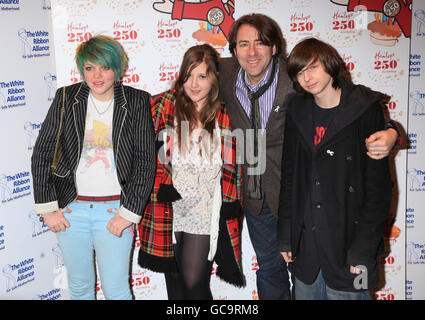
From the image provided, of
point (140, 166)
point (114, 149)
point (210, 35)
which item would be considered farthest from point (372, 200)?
point (210, 35)

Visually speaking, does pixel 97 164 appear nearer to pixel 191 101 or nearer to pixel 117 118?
pixel 117 118

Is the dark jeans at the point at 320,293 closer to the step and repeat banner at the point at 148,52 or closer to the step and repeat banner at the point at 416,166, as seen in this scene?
the step and repeat banner at the point at 148,52

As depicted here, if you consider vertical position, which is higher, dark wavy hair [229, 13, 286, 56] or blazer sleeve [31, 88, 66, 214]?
dark wavy hair [229, 13, 286, 56]

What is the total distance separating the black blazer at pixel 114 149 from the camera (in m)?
2.52

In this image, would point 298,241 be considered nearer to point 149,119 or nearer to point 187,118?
point 187,118

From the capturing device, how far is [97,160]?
253 centimetres

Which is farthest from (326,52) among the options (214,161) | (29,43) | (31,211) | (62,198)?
(31,211)

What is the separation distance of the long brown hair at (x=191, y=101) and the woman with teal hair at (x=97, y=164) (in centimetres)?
22

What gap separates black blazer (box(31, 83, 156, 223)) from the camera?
2520mm

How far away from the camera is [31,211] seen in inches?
125

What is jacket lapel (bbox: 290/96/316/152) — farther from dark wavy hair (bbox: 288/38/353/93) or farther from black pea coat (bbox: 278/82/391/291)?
dark wavy hair (bbox: 288/38/353/93)

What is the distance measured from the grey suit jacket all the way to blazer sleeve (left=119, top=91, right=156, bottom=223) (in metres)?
0.58

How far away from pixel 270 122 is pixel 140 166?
35.1 inches

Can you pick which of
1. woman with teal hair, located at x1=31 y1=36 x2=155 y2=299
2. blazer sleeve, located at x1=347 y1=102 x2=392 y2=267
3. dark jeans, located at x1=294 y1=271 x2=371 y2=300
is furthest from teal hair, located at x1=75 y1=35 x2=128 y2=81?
dark jeans, located at x1=294 y1=271 x2=371 y2=300
